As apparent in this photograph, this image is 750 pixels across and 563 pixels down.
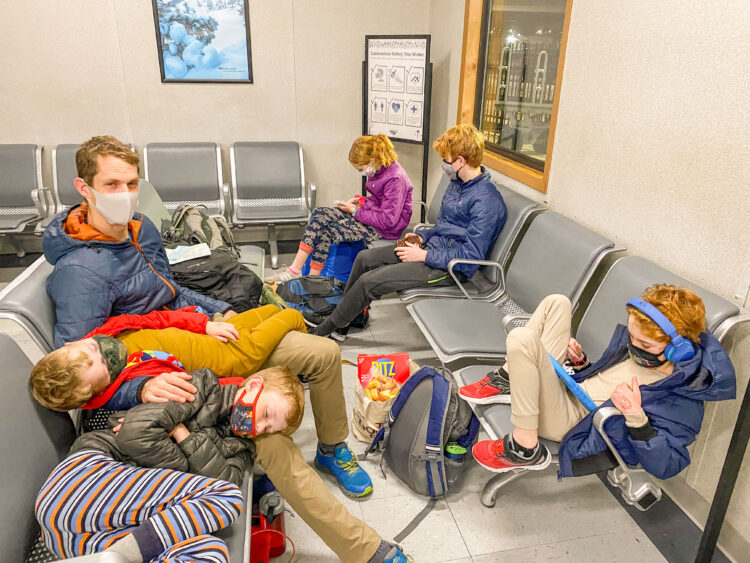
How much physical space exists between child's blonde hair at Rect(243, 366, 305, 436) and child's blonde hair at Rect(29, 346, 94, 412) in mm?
530

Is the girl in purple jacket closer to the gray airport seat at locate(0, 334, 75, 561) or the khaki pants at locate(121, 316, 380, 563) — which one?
the khaki pants at locate(121, 316, 380, 563)

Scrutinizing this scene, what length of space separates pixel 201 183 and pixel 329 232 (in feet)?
5.25

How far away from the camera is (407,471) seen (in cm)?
218

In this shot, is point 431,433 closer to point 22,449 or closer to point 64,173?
point 22,449

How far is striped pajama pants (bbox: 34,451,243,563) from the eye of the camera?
50.5 inches

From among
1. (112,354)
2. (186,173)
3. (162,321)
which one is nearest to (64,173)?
(186,173)

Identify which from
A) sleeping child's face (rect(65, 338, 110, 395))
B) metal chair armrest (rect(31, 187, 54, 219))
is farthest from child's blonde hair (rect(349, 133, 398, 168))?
metal chair armrest (rect(31, 187, 54, 219))

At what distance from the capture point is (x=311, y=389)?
2143 millimetres

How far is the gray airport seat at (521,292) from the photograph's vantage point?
237 centimetres

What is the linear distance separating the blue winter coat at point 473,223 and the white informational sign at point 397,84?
1.69 meters

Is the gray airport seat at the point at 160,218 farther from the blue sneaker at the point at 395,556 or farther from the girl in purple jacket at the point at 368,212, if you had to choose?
the blue sneaker at the point at 395,556

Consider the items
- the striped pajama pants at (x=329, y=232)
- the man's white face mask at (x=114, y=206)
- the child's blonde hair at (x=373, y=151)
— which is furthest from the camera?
the striped pajama pants at (x=329, y=232)

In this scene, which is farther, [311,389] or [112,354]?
[311,389]

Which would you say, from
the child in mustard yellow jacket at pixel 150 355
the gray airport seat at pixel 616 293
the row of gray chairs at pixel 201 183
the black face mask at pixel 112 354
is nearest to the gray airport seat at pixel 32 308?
the child in mustard yellow jacket at pixel 150 355
